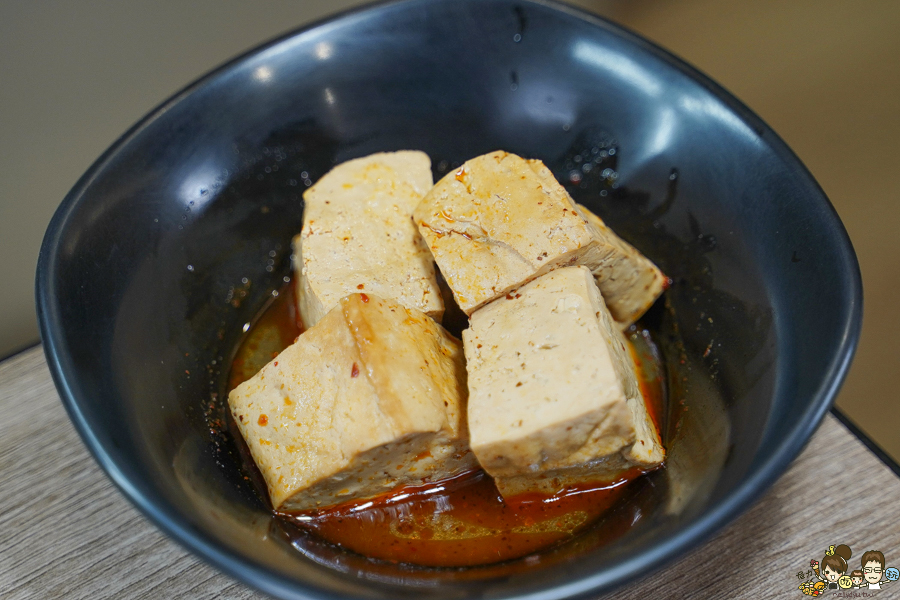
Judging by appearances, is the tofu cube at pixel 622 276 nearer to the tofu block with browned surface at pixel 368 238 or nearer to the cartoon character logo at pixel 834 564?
the tofu block with browned surface at pixel 368 238

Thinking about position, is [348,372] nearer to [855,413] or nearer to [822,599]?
[822,599]

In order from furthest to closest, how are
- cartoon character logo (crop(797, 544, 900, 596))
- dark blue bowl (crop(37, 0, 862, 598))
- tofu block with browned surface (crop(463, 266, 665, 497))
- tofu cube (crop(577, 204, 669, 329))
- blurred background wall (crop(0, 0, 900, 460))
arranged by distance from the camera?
blurred background wall (crop(0, 0, 900, 460))
tofu cube (crop(577, 204, 669, 329))
cartoon character logo (crop(797, 544, 900, 596))
tofu block with browned surface (crop(463, 266, 665, 497))
dark blue bowl (crop(37, 0, 862, 598))

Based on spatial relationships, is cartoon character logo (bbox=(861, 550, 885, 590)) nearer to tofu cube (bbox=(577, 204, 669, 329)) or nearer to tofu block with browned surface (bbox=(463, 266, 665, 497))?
tofu block with browned surface (bbox=(463, 266, 665, 497))

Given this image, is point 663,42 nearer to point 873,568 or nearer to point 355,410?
point 873,568

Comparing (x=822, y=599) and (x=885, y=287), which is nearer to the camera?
(x=822, y=599)

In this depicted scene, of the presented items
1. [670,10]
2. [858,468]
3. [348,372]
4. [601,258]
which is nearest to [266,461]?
[348,372]

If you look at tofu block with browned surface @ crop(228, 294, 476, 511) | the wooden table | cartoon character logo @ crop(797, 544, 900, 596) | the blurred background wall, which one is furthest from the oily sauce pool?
the blurred background wall
